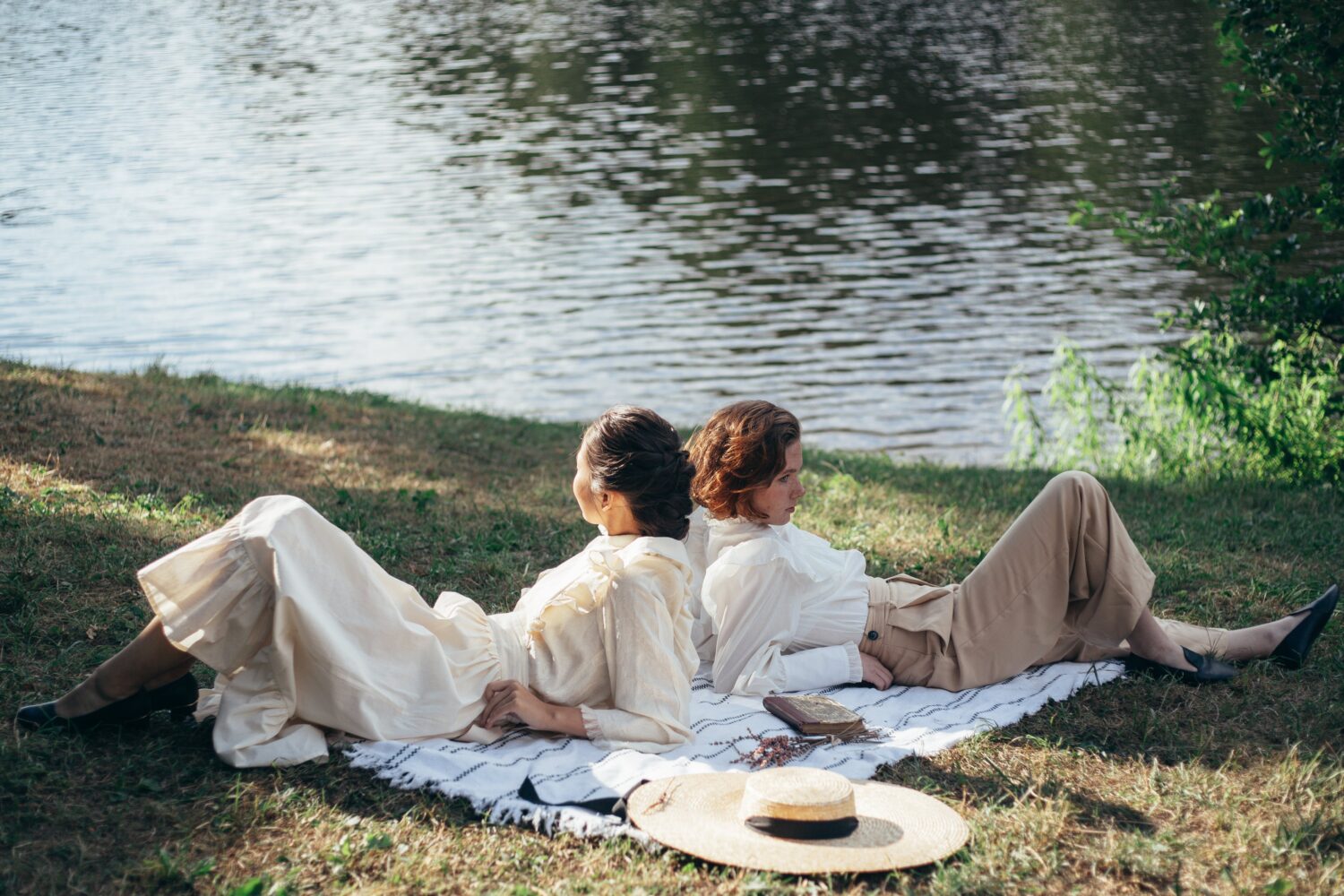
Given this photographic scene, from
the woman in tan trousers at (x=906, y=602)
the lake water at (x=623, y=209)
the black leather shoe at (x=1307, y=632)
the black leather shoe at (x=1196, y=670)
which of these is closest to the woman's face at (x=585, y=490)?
the woman in tan trousers at (x=906, y=602)

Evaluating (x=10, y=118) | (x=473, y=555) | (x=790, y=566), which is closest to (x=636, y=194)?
(x=10, y=118)

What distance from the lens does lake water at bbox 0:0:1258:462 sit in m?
13.4

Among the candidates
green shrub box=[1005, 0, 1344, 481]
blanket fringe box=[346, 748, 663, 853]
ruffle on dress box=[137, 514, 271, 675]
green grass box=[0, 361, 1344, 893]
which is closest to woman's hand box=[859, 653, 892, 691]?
green grass box=[0, 361, 1344, 893]

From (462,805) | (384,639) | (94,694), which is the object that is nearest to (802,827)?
(462,805)

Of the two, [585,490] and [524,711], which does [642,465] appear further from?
[524,711]

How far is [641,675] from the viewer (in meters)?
4.13

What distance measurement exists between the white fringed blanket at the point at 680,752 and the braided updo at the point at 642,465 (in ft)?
2.38

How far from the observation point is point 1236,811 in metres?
3.73

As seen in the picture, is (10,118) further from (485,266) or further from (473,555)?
(473,555)

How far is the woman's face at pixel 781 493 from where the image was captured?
14.9ft

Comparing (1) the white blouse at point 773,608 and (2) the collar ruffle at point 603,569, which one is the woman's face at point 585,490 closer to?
(2) the collar ruffle at point 603,569

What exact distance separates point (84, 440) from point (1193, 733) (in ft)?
19.3

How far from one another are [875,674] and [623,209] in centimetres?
1553

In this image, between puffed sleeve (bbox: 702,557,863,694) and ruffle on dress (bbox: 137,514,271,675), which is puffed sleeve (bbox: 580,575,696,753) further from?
ruffle on dress (bbox: 137,514,271,675)
